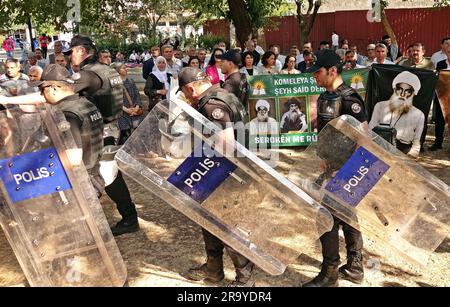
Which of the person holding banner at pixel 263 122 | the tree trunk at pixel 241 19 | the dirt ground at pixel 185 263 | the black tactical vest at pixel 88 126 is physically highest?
the tree trunk at pixel 241 19

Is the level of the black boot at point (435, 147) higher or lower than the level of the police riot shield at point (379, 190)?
lower

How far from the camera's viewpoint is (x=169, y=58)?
8.45m

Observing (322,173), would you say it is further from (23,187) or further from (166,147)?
(23,187)

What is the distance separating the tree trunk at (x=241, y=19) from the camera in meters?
12.4

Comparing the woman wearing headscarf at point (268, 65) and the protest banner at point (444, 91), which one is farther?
the woman wearing headscarf at point (268, 65)

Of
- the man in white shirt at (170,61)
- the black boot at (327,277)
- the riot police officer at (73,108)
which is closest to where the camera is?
the riot police officer at (73,108)

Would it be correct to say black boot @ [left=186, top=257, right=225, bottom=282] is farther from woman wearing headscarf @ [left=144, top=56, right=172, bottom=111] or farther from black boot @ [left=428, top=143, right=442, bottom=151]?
black boot @ [left=428, top=143, right=442, bottom=151]

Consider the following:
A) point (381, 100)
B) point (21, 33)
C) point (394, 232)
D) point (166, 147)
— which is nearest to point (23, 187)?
point (166, 147)

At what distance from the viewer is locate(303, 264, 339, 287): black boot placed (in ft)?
12.3

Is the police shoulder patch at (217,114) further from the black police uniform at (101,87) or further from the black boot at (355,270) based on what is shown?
the black police uniform at (101,87)

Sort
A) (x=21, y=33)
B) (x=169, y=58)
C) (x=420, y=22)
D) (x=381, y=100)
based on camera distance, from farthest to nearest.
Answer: (x=21, y=33) → (x=420, y=22) → (x=169, y=58) → (x=381, y=100)

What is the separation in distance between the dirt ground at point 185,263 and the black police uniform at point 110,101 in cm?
17

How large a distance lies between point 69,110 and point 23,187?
800 mm

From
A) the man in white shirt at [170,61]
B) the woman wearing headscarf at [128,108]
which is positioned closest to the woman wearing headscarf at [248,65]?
the man in white shirt at [170,61]
